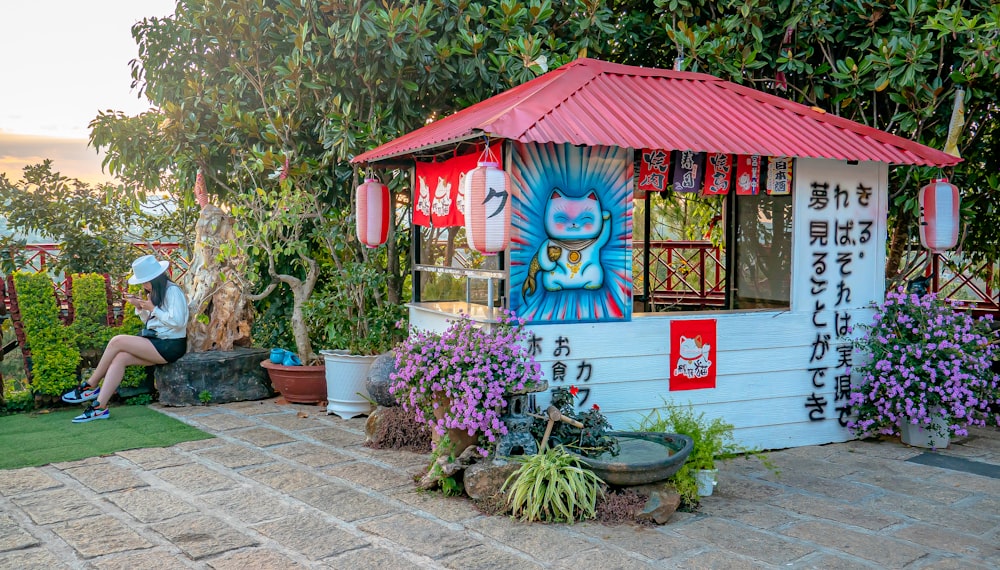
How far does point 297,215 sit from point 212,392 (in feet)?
6.76

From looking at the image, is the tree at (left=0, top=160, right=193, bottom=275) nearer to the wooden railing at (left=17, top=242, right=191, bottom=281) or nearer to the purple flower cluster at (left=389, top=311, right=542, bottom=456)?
the wooden railing at (left=17, top=242, right=191, bottom=281)

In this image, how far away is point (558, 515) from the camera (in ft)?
16.1

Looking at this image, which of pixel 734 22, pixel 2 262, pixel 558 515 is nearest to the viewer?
pixel 558 515

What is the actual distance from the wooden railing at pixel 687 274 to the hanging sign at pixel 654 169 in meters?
3.27

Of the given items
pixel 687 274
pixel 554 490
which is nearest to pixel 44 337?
pixel 554 490

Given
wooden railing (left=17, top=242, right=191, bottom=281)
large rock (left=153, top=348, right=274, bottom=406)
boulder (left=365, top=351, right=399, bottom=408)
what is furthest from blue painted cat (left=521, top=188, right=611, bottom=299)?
wooden railing (left=17, top=242, right=191, bottom=281)

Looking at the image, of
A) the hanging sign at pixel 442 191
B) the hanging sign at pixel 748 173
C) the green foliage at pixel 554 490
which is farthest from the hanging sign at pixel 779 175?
the green foliage at pixel 554 490

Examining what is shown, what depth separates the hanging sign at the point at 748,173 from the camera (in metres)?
6.77

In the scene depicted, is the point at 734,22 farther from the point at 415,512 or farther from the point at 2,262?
the point at 2,262

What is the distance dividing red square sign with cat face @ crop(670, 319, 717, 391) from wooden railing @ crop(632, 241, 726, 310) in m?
3.38

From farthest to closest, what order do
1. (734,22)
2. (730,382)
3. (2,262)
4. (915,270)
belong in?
(2,262) < (915,270) < (734,22) < (730,382)

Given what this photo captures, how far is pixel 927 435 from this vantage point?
22.6ft

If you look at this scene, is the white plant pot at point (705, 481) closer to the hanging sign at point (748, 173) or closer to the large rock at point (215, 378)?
the hanging sign at point (748, 173)

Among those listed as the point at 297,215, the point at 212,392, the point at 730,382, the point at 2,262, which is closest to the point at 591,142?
the point at 730,382
